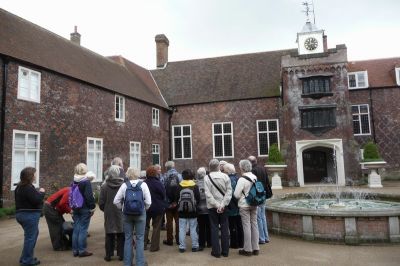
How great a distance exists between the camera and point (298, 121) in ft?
66.4

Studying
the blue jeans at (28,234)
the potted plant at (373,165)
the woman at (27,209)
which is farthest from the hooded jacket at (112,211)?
the potted plant at (373,165)

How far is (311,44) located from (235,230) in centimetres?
1696

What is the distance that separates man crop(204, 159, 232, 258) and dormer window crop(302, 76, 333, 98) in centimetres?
1555

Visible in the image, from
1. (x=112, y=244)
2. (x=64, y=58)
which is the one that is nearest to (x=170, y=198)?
(x=112, y=244)

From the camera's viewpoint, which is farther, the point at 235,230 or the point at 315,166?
the point at 315,166

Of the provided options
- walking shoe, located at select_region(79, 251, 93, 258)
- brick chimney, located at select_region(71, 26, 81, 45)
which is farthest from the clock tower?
walking shoe, located at select_region(79, 251, 93, 258)

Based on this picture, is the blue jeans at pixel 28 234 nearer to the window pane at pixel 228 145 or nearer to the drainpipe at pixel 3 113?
the drainpipe at pixel 3 113

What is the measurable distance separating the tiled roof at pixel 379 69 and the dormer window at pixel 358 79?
0.42 metres

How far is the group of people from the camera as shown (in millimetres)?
5582

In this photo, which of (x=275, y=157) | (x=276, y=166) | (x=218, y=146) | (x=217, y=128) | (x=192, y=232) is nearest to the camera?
(x=192, y=232)

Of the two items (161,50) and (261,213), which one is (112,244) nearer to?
(261,213)

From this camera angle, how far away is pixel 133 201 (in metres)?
5.32

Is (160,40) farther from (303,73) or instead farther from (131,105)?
(303,73)

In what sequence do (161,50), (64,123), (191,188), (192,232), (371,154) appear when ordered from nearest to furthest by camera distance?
(192,232), (191,188), (64,123), (371,154), (161,50)
